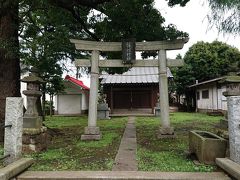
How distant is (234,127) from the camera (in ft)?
17.9

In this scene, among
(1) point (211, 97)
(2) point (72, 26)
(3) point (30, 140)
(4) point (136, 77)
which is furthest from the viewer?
(1) point (211, 97)

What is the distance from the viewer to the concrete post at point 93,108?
407 inches

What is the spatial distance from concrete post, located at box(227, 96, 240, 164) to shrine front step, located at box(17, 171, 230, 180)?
44 centimetres

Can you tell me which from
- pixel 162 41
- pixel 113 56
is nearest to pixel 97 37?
pixel 113 56

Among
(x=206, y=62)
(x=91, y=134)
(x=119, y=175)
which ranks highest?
(x=206, y=62)

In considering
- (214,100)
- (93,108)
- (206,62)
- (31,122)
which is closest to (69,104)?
(214,100)

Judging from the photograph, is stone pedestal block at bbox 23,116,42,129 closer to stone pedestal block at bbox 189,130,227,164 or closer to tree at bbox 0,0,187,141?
tree at bbox 0,0,187,141

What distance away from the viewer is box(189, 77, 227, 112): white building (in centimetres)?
2280

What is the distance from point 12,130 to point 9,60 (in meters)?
4.92

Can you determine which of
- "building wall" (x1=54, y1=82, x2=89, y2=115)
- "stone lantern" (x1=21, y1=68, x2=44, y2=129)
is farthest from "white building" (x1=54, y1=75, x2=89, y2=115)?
"stone lantern" (x1=21, y1=68, x2=44, y2=129)

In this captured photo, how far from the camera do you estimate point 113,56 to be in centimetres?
1296

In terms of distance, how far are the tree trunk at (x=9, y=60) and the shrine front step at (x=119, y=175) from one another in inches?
187

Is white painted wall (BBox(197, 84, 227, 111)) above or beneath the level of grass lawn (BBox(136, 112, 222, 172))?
above

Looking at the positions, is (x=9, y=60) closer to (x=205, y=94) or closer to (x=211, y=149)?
(x=211, y=149)
